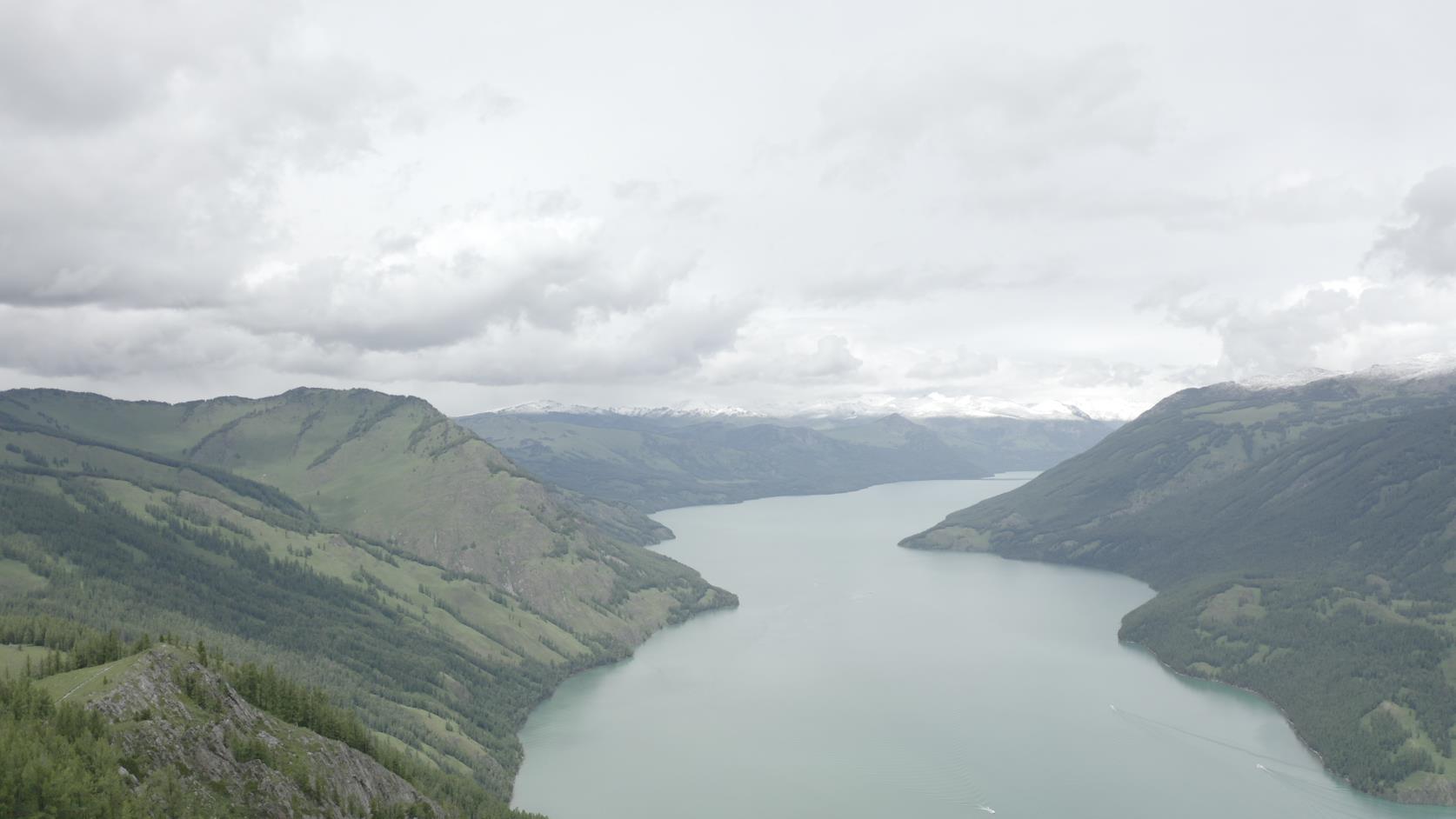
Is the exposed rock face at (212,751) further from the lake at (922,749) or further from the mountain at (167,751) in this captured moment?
the lake at (922,749)

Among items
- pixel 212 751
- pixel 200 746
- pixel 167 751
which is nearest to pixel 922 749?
pixel 212 751

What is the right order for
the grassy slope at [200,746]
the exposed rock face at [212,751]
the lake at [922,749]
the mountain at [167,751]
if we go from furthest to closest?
the lake at [922,749]
the exposed rock face at [212,751]
the grassy slope at [200,746]
the mountain at [167,751]

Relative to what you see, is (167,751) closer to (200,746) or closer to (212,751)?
(200,746)

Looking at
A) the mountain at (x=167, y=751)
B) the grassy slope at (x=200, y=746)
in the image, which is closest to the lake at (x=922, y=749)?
the mountain at (x=167, y=751)

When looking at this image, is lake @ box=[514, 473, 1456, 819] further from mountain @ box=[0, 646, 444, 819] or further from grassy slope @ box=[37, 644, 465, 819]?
grassy slope @ box=[37, 644, 465, 819]

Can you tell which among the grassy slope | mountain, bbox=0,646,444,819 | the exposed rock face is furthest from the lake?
the grassy slope

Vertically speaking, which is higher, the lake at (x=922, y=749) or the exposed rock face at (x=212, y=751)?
the exposed rock face at (x=212, y=751)

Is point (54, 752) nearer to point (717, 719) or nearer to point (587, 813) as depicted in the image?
point (587, 813)

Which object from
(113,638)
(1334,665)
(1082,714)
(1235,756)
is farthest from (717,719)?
(1334,665)
